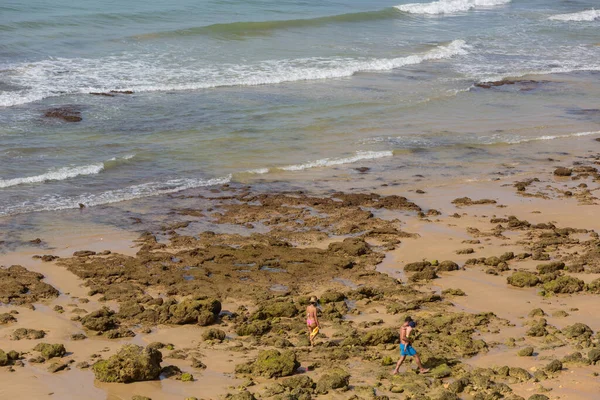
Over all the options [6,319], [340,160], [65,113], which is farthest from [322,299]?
[65,113]

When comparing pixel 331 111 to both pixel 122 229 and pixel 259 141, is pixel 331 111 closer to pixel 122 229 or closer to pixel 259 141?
pixel 259 141

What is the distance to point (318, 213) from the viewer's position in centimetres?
1897

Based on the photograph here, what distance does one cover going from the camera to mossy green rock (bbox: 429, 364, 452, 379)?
11.5 meters

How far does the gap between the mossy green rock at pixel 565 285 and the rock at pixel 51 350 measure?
776 cm

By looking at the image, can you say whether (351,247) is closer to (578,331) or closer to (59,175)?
(578,331)

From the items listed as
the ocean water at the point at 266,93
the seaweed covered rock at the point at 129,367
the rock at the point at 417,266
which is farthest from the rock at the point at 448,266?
the ocean water at the point at 266,93

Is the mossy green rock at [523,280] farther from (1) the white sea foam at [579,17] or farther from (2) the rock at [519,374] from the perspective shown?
(1) the white sea foam at [579,17]

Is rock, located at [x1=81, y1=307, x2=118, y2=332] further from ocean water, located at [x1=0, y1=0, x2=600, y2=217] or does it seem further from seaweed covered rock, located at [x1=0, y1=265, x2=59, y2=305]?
ocean water, located at [x1=0, y1=0, x2=600, y2=217]

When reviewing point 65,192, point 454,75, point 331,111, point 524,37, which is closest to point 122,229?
point 65,192

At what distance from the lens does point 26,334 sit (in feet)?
42.7

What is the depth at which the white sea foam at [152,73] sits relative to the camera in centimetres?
2925

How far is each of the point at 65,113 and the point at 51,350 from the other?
49.5 ft

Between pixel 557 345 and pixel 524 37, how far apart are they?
3211 cm

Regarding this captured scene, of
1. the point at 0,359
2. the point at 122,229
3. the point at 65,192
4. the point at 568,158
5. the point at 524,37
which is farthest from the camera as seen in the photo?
the point at 524,37
